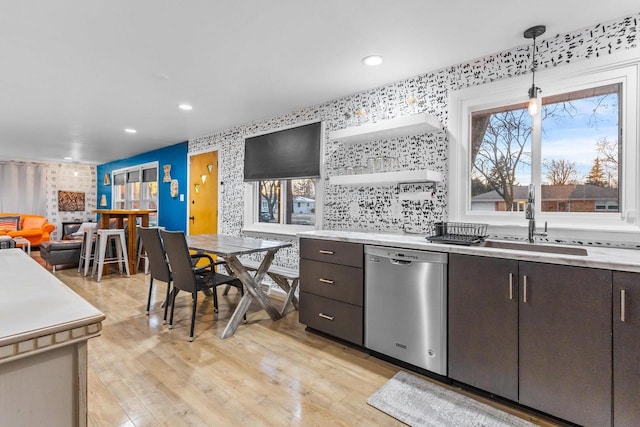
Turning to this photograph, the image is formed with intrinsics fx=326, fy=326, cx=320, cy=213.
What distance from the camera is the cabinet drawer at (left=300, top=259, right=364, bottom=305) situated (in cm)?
254

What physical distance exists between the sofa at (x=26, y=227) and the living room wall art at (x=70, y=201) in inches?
32.2

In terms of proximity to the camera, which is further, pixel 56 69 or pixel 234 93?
pixel 234 93

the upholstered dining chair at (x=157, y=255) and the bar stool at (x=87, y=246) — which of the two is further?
the bar stool at (x=87, y=246)

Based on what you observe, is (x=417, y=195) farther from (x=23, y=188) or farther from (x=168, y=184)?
(x=23, y=188)

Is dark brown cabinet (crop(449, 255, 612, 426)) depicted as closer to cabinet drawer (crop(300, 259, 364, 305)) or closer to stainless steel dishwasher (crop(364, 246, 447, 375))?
stainless steel dishwasher (crop(364, 246, 447, 375))

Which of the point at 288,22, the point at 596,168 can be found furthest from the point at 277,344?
the point at 596,168

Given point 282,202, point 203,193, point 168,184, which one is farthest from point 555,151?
point 168,184

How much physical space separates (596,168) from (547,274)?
99 cm

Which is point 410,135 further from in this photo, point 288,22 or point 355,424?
point 355,424

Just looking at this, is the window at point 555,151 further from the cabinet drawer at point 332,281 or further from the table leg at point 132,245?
the table leg at point 132,245

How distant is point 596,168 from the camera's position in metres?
2.17

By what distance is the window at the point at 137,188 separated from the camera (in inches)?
268

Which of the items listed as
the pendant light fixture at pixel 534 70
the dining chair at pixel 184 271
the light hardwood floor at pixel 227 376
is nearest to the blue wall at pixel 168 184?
the light hardwood floor at pixel 227 376

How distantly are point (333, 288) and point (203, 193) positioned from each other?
3.57 meters
